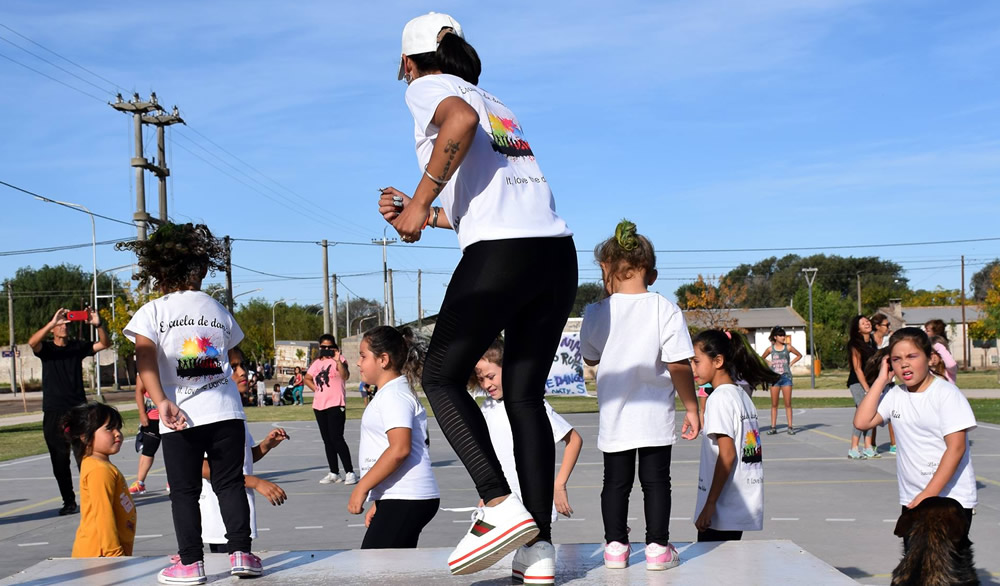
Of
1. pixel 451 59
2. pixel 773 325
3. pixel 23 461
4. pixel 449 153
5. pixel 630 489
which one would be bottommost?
pixel 773 325

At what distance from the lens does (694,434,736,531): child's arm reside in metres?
5.19

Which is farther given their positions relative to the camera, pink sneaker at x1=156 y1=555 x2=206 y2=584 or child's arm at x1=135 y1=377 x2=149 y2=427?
child's arm at x1=135 y1=377 x2=149 y2=427

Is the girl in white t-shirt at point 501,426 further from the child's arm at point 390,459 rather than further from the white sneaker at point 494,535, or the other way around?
the white sneaker at point 494,535

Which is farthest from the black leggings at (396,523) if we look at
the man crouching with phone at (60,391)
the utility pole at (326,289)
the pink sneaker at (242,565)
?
the utility pole at (326,289)

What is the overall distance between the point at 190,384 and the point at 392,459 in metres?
1.12

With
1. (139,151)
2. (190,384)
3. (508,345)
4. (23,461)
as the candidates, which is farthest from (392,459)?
(139,151)

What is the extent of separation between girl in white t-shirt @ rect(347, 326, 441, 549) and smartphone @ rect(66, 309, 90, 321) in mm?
2819

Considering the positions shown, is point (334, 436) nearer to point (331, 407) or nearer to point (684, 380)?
point (331, 407)

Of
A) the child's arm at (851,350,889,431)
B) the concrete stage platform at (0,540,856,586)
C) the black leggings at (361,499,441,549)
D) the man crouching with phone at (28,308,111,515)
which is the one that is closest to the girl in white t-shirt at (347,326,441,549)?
the black leggings at (361,499,441,549)

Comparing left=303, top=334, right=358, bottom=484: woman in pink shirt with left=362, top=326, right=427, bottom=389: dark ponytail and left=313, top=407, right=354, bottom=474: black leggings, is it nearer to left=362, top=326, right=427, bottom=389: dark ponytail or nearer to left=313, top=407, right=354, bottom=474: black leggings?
left=313, top=407, right=354, bottom=474: black leggings

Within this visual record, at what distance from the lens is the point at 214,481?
423 cm

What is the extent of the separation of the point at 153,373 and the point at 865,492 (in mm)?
8272

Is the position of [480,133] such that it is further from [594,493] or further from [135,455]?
[135,455]

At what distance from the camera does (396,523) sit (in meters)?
4.91
